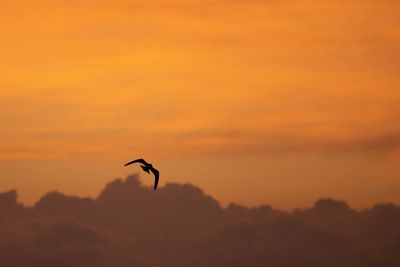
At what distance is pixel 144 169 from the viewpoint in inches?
2205
